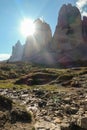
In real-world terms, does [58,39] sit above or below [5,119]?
above

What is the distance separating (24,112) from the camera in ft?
72.9

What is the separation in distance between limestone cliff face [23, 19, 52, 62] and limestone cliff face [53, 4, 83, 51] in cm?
1041

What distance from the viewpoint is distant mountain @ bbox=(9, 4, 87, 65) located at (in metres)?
159

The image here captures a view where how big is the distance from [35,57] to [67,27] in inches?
1160

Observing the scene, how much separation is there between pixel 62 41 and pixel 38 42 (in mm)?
25219

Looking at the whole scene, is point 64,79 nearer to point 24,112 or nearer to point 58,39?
point 24,112

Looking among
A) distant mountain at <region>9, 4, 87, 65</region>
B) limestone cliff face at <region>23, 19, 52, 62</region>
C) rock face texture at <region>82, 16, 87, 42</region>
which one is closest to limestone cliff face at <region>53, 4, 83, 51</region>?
distant mountain at <region>9, 4, 87, 65</region>

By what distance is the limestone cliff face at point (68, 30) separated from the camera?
162 meters

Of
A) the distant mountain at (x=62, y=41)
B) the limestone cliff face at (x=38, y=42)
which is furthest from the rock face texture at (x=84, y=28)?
the limestone cliff face at (x=38, y=42)

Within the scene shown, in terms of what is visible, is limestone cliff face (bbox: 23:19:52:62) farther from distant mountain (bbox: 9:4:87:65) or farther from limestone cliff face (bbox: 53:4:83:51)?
limestone cliff face (bbox: 53:4:83:51)

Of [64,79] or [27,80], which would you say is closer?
[64,79]

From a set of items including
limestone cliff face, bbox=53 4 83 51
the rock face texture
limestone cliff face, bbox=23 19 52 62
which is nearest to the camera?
limestone cliff face, bbox=53 4 83 51

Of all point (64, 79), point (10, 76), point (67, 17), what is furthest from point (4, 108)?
point (67, 17)

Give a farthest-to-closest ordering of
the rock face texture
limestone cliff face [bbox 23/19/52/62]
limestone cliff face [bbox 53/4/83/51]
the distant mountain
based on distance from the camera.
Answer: limestone cliff face [bbox 23/19/52/62], the rock face texture, limestone cliff face [bbox 53/4/83/51], the distant mountain
